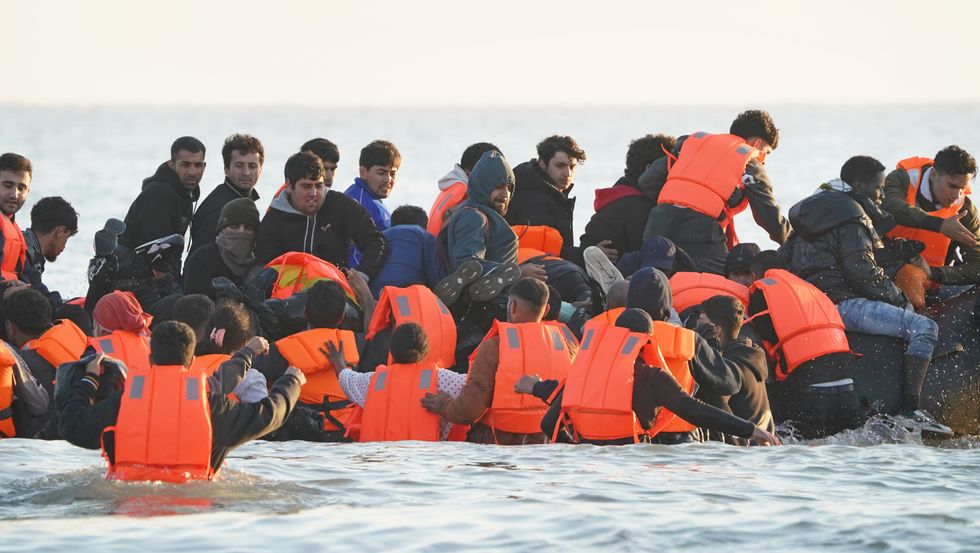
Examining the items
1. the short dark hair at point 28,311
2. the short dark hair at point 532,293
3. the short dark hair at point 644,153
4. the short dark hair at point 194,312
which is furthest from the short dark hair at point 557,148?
the short dark hair at point 28,311

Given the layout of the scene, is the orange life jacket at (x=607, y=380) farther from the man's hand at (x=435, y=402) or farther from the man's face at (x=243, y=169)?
the man's face at (x=243, y=169)

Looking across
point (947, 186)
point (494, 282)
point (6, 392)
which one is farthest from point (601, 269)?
point (6, 392)

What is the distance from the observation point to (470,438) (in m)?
12.4

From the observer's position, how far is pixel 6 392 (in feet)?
39.1

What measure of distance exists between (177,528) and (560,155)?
620 centimetres

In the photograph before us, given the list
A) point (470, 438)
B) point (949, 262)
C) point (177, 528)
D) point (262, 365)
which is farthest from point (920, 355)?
point (177, 528)

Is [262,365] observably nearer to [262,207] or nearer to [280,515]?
[280,515]

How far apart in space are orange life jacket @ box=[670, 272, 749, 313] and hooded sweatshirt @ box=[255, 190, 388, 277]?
2.43 meters

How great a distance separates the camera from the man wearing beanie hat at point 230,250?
14.0 m

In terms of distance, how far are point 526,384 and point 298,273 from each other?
2.73 m

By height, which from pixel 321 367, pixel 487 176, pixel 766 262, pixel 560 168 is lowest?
pixel 321 367

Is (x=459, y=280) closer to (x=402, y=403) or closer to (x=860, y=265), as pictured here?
(x=402, y=403)

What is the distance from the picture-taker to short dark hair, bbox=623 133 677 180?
599 inches

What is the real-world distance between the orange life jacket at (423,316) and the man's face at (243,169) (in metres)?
2.33
